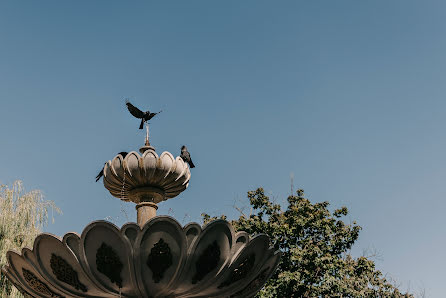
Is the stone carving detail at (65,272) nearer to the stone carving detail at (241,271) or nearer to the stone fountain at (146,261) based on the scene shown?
the stone fountain at (146,261)

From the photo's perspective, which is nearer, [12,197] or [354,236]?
[12,197]

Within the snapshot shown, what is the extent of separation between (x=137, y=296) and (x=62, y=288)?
91 centimetres

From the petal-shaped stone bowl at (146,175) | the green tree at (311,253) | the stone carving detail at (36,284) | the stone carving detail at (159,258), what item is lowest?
the stone carving detail at (36,284)

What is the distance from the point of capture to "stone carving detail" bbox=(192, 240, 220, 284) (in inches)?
236

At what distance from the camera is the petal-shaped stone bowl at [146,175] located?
720 cm

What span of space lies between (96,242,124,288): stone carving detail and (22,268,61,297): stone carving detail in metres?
0.98

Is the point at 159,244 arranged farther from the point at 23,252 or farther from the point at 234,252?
Result: the point at 23,252

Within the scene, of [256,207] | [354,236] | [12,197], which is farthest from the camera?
[256,207]

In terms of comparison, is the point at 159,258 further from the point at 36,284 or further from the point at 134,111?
the point at 134,111

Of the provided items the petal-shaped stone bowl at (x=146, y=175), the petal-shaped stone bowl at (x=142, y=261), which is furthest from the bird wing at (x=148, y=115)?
the petal-shaped stone bowl at (x=142, y=261)

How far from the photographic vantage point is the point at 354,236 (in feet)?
68.8

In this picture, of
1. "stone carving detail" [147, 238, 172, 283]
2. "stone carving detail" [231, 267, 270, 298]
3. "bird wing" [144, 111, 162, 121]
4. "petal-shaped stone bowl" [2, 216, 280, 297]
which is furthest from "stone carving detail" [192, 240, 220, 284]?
"bird wing" [144, 111, 162, 121]

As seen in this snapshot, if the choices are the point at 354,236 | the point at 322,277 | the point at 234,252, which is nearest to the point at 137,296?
the point at 234,252

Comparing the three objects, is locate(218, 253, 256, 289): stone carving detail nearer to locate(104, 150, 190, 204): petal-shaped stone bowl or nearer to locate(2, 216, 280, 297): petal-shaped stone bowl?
locate(2, 216, 280, 297): petal-shaped stone bowl
